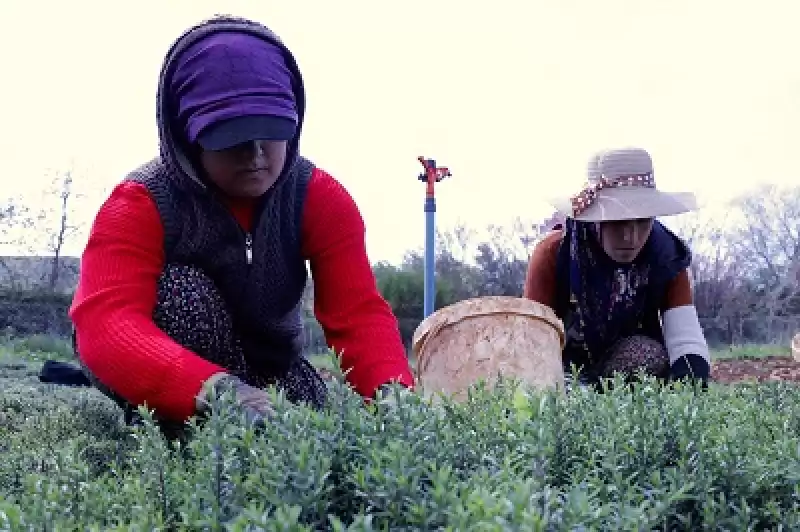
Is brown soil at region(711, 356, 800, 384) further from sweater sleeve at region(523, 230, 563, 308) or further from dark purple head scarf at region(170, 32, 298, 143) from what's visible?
dark purple head scarf at region(170, 32, 298, 143)

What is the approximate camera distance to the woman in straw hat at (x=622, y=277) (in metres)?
4.39

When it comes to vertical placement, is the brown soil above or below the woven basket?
below

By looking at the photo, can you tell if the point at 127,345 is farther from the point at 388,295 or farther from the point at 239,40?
the point at 388,295

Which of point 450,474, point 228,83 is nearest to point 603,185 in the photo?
point 228,83

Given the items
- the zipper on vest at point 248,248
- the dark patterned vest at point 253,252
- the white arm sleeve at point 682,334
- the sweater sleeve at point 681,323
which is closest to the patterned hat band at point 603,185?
the sweater sleeve at point 681,323

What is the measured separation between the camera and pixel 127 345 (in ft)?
8.84

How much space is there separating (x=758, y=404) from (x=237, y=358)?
5.89ft

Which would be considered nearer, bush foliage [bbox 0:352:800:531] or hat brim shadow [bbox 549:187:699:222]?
bush foliage [bbox 0:352:800:531]

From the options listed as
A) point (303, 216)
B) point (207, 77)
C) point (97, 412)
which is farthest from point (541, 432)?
point (97, 412)

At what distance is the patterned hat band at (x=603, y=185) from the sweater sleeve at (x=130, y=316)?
2.11 m

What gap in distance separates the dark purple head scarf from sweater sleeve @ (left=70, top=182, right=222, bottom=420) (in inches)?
12.8

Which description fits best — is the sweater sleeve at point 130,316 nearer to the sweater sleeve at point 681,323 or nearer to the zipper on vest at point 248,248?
the zipper on vest at point 248,248

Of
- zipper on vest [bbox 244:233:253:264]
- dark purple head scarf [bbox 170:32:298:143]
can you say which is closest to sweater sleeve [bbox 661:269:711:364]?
zipper on vest [bbox 244:233:253:264]

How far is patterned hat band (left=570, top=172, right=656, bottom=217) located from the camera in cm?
443
